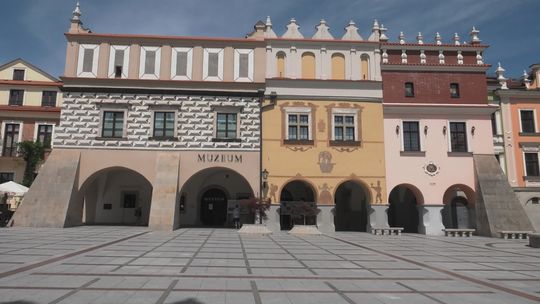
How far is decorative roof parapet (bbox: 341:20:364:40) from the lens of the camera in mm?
24219

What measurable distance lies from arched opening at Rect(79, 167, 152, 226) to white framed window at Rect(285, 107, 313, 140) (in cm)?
916

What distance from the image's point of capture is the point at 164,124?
22.9 m

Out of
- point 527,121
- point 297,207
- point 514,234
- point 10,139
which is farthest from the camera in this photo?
point 10,139

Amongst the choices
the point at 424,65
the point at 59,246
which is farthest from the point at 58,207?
the point at 424,65

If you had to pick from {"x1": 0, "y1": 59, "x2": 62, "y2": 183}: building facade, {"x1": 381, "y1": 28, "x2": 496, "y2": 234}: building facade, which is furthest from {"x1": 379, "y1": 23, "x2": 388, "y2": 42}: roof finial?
{"x1": 0, "y1": 59, "x2": 62, "y2": 183}: building facade

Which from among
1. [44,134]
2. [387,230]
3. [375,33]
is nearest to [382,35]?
[375,33]

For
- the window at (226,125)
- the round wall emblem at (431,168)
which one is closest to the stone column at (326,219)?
the round wall emblem at (431,168)

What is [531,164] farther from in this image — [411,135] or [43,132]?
[43,132]

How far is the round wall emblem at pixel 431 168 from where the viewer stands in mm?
23250

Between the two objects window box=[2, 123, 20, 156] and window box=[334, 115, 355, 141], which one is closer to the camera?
window box=[334, 115, 355, 141]

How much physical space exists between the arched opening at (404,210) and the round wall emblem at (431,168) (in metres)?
2.05

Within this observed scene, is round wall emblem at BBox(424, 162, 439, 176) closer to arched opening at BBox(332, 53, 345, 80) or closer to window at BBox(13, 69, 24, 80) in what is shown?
arched opening at BBox(332, 53, 345, 80)

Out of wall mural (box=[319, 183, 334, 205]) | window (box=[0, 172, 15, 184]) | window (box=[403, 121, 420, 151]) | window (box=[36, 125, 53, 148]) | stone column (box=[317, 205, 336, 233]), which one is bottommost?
stone column (box=[317, 205, 336, 233])

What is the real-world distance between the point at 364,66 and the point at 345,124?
3.78 metres
